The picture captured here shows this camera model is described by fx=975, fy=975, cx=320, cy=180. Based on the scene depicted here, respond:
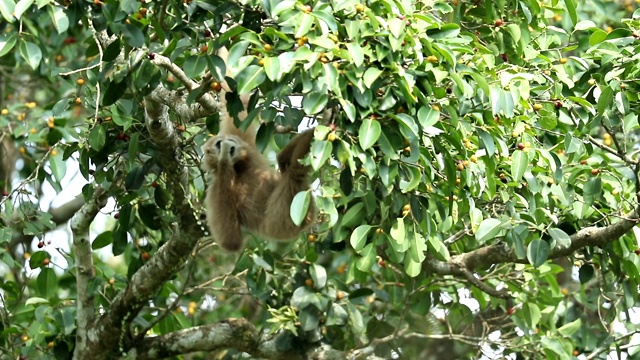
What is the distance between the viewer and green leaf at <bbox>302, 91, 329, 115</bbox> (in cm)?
387

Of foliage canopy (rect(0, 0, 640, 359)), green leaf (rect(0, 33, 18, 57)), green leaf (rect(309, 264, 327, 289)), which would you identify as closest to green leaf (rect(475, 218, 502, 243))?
foliage canopy (rect(0, 0, 640, 359))

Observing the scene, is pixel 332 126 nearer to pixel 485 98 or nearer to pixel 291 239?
pixel 485 98

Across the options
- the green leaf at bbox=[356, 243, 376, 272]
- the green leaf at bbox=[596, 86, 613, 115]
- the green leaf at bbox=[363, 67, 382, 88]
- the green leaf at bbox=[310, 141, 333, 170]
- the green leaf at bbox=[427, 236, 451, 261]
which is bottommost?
the green leaf at bbox=[427, 236, 451, 261]

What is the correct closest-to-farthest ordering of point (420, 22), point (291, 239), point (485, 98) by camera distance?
point (420, 22)
point (485, 98)
point (291, 239)

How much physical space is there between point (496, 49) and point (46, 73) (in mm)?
5041

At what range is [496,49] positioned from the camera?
5672 mm

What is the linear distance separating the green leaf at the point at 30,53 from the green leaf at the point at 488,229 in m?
2.32

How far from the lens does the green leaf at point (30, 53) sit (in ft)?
14.4

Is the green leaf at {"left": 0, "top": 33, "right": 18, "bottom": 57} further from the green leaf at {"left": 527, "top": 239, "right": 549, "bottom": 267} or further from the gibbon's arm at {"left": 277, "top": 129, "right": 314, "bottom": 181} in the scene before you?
the green leaf at {"left": 527, "top": 239, "right": 549, "bottom": 267}

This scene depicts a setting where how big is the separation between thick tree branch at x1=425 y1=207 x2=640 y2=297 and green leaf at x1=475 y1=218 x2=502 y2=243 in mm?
793

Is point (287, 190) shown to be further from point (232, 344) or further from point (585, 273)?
point (585, 273)

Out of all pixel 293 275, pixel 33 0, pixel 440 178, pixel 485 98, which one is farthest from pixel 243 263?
pixel 33 0

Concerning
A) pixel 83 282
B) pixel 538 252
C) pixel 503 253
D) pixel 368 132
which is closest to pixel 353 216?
pixel 538 252

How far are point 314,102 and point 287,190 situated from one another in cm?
240
